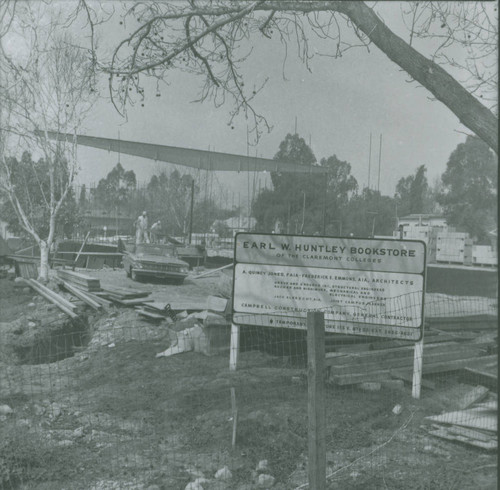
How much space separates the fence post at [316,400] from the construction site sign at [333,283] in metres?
2.87

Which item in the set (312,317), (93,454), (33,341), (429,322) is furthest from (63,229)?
(312,317)

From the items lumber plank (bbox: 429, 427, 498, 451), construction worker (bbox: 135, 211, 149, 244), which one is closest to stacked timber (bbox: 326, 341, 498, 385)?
lumber plank (bbox: 429, 427, 498, 451)

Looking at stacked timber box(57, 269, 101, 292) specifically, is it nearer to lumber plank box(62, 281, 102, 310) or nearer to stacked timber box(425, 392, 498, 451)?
lumber plank box(62, 281, 102, 310)

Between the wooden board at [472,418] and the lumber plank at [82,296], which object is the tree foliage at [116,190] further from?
the wooden board at [472,418]

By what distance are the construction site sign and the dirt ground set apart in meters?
0.83

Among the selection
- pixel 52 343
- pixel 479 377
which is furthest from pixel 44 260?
pixel 479 377

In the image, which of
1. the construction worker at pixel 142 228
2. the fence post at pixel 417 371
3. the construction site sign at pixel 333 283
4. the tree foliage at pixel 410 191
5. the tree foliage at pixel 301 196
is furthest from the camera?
the construction worker at pixel 142 228

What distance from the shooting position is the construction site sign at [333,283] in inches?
274

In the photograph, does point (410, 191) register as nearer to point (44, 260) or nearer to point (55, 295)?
point (55, 295)

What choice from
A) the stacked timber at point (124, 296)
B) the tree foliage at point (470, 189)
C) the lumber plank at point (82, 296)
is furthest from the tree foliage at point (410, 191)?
the lumber plank at point (82, 296)

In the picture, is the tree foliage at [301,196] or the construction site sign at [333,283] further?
the tree foliage at [301,196]

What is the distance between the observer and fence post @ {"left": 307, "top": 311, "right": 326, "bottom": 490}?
13.0ft

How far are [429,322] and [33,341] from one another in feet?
27.7

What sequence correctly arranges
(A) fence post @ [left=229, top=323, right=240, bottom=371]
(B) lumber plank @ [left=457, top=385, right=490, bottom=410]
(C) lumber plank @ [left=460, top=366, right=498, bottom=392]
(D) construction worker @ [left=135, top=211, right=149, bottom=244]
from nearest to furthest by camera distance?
(B) lumber plank @ [left=457, top=385, right=490, bottom=410] → (C) lumber plank @ [left=460, top=366, right=498, bottom=392] → (A) fence post @ [left=229, top=323, right=240, bottom=371] → (D) construction worker @ [left=135, top=211, right=149, bottom=244]
